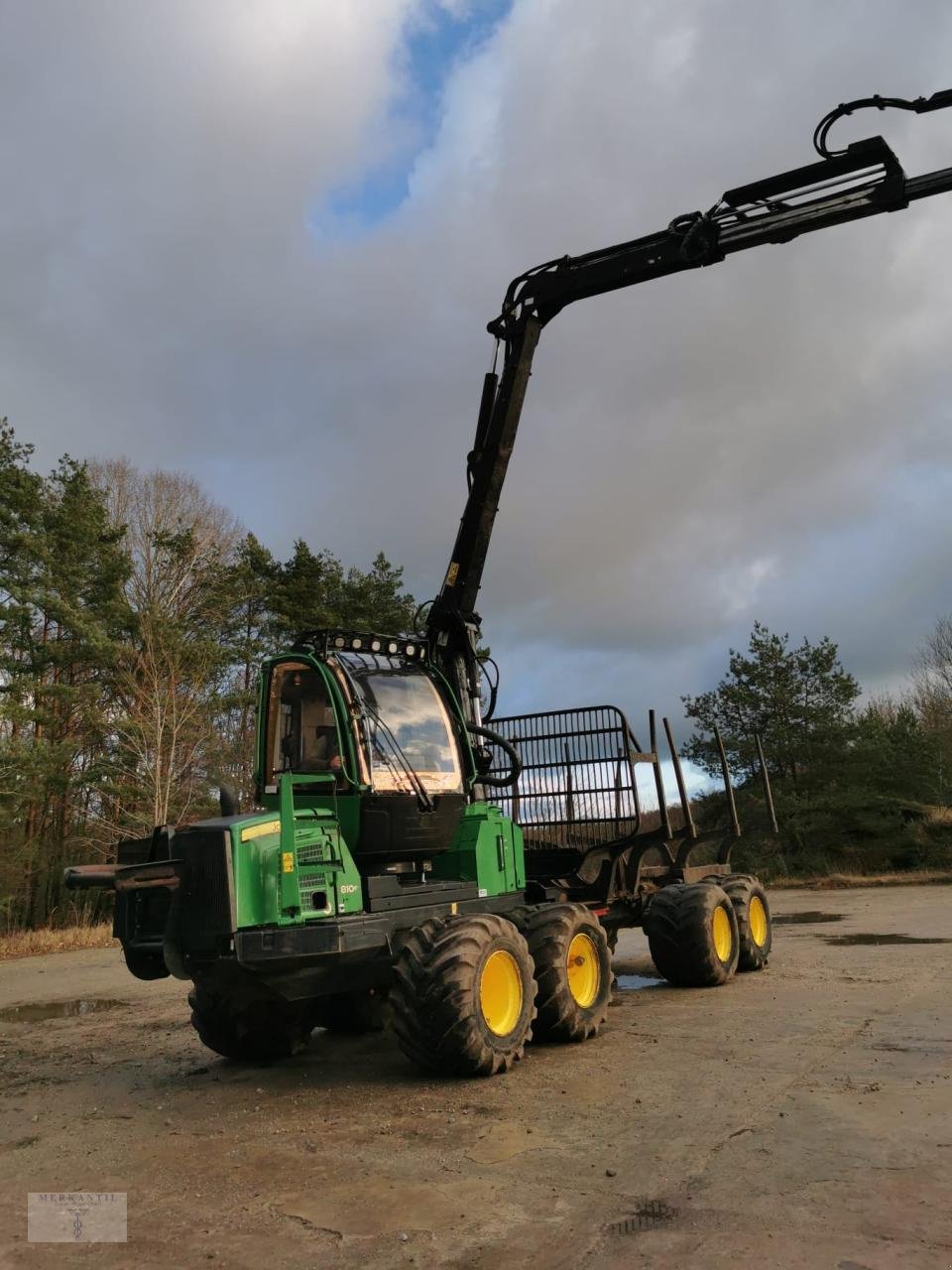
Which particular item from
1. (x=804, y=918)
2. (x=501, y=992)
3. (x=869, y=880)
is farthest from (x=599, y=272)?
(x=869, y=880)

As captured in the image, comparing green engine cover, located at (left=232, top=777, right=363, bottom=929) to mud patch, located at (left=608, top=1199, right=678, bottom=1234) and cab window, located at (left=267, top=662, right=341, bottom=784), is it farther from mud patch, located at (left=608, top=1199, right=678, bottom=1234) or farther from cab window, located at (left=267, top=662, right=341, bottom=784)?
mud patch, located at (left=608, top=1199, right=678, bottom=1234)

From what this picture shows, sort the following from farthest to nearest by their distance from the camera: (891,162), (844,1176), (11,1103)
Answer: (891,162)
(11,1103)
(844,1176)

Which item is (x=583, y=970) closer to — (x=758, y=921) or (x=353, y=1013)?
(x=353, y=1013)

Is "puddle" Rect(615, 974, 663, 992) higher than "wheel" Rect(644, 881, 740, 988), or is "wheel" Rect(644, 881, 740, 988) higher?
"wheel" Rect(644, 881, 740, 988)

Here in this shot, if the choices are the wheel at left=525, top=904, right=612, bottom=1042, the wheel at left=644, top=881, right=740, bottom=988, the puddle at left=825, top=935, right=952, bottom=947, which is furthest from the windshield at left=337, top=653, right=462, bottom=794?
the puddle at left=825, top=935, right=952, bottom=947

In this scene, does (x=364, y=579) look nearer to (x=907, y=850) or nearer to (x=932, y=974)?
(x=907, y=850)

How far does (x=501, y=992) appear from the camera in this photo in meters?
7.03

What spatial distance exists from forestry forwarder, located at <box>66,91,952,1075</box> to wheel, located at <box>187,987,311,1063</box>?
0.7 inches

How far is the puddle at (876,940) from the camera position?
13.5 m

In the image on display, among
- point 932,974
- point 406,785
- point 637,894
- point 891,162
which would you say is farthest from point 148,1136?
point 891,162

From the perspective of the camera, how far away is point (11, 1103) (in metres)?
7.04

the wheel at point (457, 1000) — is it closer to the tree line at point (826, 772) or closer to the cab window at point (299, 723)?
the cab window at point (299, 723)

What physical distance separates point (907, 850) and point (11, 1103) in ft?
94.1

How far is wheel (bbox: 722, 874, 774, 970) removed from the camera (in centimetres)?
1105
